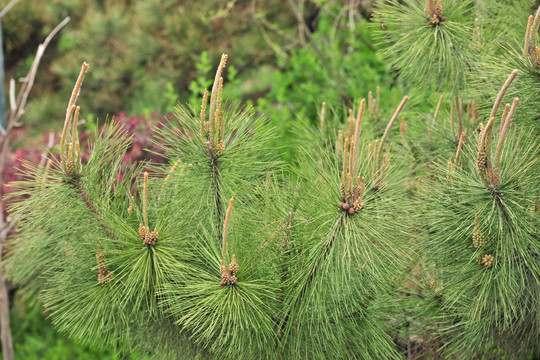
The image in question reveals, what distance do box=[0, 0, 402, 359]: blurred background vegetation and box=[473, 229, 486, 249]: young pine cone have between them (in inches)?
81.4

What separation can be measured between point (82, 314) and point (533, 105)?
3.98 feet

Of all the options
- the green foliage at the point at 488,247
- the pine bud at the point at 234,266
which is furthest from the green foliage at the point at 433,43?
the pine bud at the point at 234,266

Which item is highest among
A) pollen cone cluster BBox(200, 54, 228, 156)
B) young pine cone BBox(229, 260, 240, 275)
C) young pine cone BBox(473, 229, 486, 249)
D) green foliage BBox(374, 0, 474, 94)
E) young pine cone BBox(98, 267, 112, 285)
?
green foliage BBox(374, 0, 474, 94)

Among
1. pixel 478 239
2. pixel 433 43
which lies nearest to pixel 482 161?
pixel 478 239

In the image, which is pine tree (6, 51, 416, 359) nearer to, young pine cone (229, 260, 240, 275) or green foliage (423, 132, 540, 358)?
young pine cone (229, 260, 240, 275)

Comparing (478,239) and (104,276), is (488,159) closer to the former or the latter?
(478,239)

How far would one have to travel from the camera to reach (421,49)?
1.66 m

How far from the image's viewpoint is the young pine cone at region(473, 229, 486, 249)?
54.2 inches

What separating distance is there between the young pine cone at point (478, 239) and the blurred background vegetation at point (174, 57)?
6.79ft

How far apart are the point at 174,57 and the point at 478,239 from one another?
3834 millimetres

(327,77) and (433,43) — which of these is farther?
(327,77)

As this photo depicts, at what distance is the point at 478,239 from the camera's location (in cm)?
139

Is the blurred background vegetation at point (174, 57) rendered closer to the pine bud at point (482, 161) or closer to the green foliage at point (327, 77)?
the green foliage at point (327, 77)

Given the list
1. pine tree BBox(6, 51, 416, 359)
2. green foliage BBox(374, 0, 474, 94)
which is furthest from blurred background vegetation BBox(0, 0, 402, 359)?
pine tree BBox(6, 51, 416, 359)
